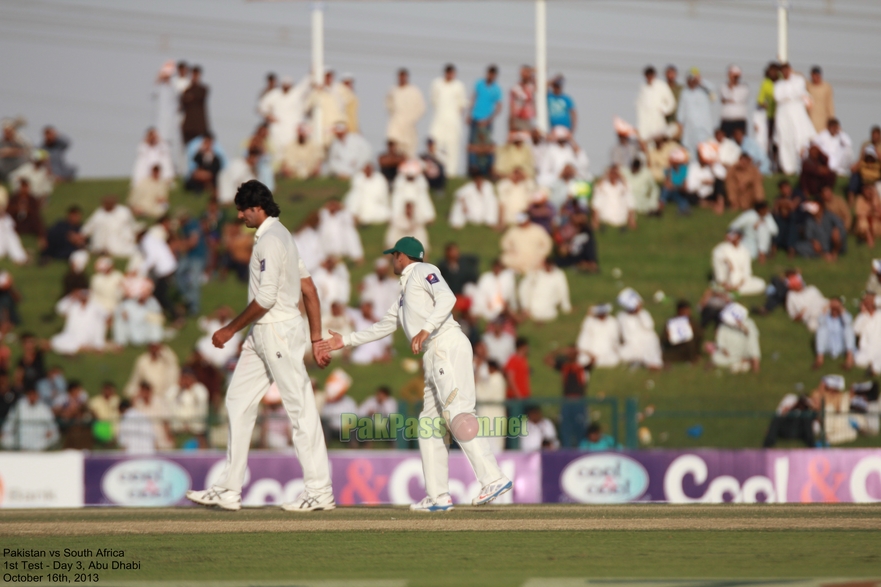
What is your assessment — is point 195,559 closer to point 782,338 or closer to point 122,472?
point 122,472

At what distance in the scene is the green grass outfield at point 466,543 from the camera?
6.86 m

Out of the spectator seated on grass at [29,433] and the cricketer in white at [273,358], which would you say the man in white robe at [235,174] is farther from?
the cricketer in white at [273,358]

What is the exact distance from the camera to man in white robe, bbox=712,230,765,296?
24547mm

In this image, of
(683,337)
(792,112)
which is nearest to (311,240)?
(683,337)

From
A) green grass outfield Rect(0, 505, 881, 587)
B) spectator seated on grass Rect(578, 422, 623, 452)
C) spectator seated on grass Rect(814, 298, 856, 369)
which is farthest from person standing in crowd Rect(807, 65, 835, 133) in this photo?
A: green grass outfield Rect(0, 505, 881, 587)

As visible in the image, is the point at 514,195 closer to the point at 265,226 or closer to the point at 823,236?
the point at 823,236

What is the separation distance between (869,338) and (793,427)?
4.65m

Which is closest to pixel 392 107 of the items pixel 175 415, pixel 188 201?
pixel 188 201

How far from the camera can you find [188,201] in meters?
29.1

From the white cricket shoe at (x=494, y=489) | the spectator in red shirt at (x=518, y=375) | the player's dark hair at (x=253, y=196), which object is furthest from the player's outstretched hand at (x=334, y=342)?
the spectator in red shirt at (x=518, y=375)

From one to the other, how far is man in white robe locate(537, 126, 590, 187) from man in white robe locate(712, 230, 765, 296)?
3611mm

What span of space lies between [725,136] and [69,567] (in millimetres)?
21735

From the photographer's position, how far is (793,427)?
18.5 m

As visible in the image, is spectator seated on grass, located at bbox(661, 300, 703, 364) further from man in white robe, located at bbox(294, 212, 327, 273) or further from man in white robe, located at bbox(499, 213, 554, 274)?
man in white robe, located at bbox(294, 212, 327, 273)
